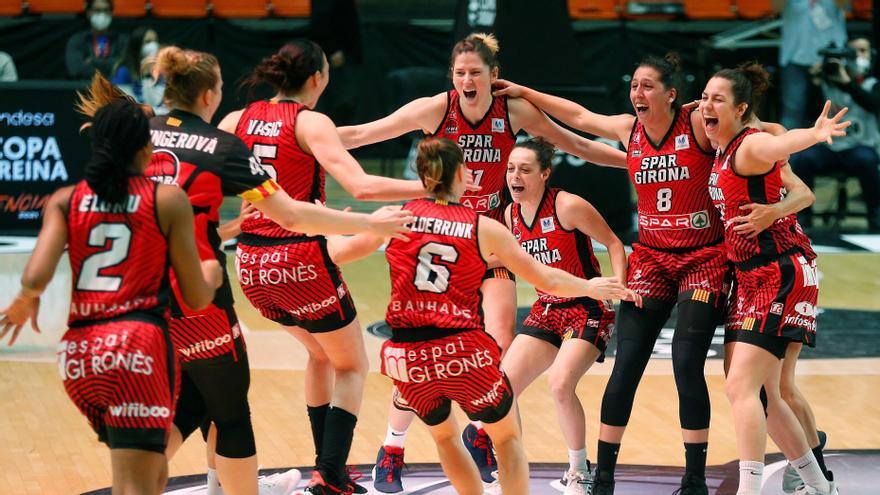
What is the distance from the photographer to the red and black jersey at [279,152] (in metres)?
6.07

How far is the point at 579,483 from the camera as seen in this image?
252 inches

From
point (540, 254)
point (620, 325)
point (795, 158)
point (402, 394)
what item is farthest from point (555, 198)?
point (795, 158)

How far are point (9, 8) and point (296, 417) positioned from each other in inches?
486

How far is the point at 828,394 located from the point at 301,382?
3.36m

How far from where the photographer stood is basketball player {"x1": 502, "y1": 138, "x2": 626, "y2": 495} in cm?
648

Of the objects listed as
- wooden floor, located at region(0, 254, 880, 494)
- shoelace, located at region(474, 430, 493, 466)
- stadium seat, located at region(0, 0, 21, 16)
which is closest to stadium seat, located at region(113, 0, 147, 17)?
stadium seat, located at region(0, 0, 21, 16)

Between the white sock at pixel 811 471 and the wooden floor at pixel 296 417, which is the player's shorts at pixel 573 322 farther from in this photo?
the white sock at pixel 811 471

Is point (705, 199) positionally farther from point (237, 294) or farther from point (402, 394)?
point (237, 294)

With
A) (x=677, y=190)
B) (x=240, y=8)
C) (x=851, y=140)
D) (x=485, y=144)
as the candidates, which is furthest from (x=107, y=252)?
(x=240, y=8)

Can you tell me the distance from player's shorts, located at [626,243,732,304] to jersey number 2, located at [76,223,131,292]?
280 cm

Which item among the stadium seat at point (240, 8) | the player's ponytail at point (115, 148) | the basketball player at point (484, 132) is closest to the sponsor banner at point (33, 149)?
the stadium seat at point (240, 8)

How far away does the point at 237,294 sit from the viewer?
37.9ft

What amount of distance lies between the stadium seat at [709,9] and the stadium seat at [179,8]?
22.6 feet

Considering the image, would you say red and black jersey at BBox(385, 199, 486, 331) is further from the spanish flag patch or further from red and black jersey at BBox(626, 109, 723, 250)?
red and black jersey at BBox(626, 109, 723, 250)
